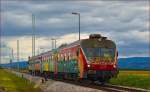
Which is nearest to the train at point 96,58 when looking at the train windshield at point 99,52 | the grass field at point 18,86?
the train windshield at point 99,52

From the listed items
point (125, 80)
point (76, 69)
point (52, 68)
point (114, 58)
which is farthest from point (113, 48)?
point (52, 68)

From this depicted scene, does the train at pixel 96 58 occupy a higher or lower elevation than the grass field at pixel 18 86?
higher

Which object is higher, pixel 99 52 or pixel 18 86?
pixel 99 52

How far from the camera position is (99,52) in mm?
43531

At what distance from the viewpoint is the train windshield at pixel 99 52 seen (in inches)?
1703

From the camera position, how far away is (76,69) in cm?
4644

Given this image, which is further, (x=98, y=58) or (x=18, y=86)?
(x=18, y=86)

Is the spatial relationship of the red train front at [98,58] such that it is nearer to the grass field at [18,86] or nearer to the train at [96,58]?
the train at [96,58]

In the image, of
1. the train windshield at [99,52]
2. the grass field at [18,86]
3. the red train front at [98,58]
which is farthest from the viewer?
the grass field at [18,86]

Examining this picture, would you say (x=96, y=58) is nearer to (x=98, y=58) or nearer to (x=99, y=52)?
(x=98, y=58)

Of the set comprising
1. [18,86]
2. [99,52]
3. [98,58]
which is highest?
[99,52]

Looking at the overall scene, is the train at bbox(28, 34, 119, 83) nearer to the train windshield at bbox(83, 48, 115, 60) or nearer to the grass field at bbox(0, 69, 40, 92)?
the train windshield at bbox(83, 48, 115, 60)

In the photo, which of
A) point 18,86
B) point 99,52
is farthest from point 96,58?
point 18,86

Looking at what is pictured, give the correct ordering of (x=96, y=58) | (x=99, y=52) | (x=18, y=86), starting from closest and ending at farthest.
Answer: (x=96, y=58) < (x=99, y=52) < (x=18, y=86)
